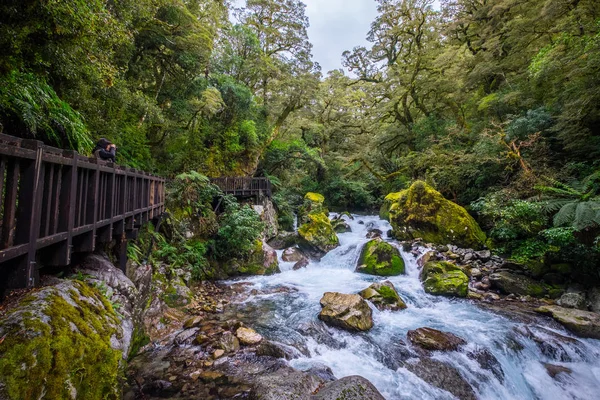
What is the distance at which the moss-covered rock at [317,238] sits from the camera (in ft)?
45.1

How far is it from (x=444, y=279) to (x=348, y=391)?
22.2 ft

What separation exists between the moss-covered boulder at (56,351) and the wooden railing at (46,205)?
0.40 meters

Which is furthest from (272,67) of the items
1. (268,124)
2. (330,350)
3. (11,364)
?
(11,364)

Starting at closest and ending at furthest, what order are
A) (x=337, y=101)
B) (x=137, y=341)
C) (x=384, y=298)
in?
1. (x=137, y=341)
2. (x=384, y=298)
3. (x=337, y=101)

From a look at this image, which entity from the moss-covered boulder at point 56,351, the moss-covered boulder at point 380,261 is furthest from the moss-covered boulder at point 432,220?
the moss-covered boulder at point 56,351

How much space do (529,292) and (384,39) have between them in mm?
19356

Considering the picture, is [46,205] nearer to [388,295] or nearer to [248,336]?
[248,336]

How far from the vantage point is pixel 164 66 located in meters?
12.0

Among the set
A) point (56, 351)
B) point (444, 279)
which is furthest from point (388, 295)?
point (56, 351)

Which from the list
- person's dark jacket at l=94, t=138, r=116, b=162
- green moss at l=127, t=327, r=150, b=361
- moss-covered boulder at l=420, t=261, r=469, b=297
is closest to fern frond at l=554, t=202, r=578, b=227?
moss-covered boulder at l=420, t=261, r=469, b=297

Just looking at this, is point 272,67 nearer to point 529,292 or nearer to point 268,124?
point 268,124

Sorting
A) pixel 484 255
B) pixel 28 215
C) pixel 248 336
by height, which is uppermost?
pixel 28 215

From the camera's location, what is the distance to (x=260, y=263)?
11.5m

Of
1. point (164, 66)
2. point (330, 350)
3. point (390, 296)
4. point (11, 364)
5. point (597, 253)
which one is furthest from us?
point (164, 66)
